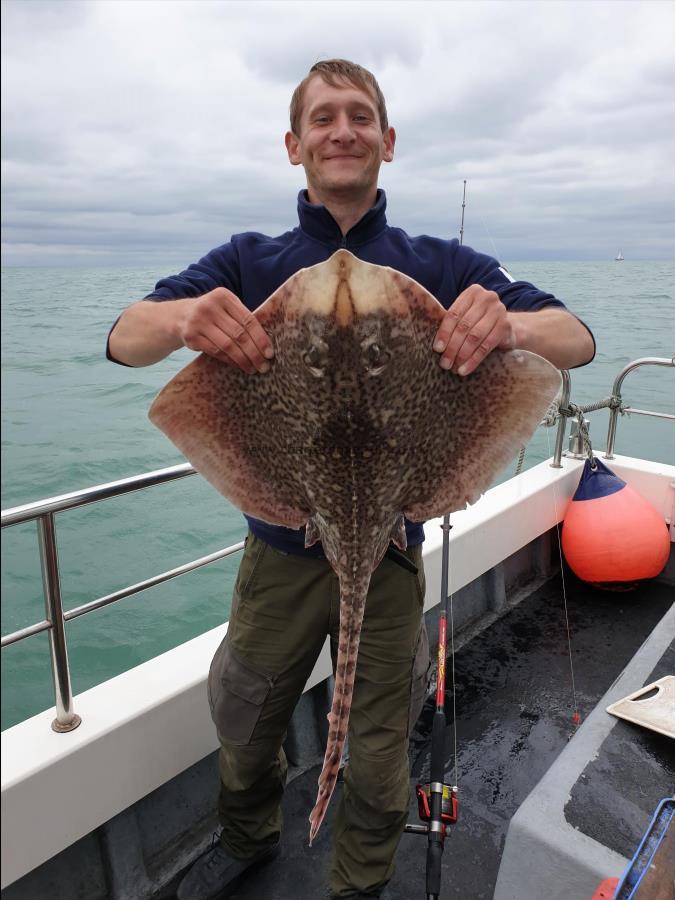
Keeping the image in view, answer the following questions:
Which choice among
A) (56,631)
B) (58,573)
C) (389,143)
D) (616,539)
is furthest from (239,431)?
(616,539)

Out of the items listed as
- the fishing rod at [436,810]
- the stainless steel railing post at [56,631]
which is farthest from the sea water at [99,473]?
the fishing rod at [436,810]

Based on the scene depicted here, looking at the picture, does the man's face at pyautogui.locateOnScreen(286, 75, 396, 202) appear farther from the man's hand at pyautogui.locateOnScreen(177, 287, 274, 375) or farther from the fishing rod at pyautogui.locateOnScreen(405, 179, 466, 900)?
the man's hand at pyautogui.locateOnScreen(177, 287, 274, 375)

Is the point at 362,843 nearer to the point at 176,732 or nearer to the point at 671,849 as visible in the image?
the point at 176,732

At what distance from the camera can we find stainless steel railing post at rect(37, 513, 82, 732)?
1873 mm

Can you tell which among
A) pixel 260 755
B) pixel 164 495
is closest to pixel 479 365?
pixel 260 755

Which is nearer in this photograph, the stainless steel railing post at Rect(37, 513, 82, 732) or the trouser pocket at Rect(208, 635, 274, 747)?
the stainless steel railing post at Rect(37, 513, 82, 732)

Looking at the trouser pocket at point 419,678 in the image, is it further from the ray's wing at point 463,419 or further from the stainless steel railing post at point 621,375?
the stainless steel railing post at point 621,375

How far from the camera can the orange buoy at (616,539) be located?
4.26 meters

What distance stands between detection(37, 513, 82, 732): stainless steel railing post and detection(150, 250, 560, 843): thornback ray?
1.94 ft

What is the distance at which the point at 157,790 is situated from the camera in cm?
251

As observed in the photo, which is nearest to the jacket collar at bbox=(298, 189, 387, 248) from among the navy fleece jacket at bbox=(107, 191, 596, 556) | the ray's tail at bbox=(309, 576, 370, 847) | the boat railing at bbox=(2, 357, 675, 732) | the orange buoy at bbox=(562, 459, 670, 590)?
the navy fleece jacket at bbox=(107, 191, 596, 556)

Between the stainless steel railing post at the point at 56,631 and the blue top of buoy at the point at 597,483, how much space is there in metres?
3.59

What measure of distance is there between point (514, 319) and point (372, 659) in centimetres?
116

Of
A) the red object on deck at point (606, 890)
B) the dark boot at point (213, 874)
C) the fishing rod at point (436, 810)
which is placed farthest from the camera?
the dark boot at point (213, 874)
